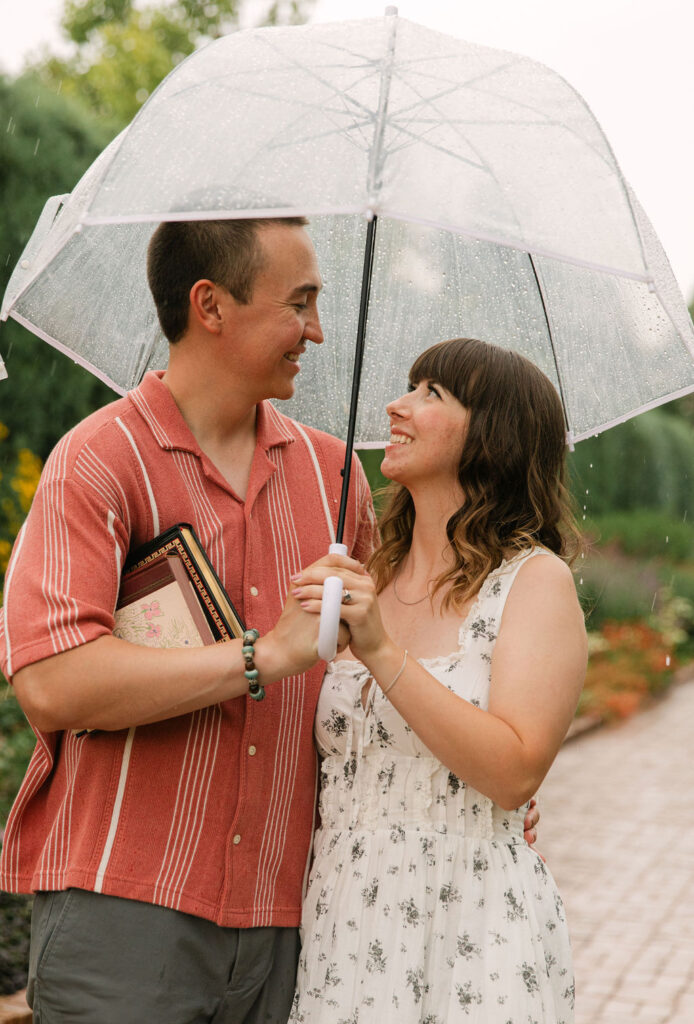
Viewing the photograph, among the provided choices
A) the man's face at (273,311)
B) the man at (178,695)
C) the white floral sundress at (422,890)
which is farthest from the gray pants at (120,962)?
the man's face at (273,311)

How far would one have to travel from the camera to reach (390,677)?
7.18ft

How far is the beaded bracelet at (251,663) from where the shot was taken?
2094 millimetres

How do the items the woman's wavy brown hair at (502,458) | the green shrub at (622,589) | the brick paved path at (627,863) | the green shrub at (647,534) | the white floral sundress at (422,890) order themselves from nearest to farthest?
the white floral sundress at (422,890)
the woman's wavy brown hair at (502,458)
the brick paved path at (627,863)
the green shrub at (622,589)
the green shrub at (647,534)

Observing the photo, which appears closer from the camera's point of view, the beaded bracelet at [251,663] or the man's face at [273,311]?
the beaded bracelet at [251,663]

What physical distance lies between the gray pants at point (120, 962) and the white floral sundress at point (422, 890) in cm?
27

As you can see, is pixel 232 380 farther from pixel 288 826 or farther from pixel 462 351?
pixel 288 826

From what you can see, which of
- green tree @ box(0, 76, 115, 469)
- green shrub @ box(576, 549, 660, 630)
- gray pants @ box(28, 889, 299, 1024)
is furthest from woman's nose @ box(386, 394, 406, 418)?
green shrub @ box(576, 549, 660, 630)

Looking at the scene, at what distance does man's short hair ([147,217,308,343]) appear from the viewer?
2.39 meters

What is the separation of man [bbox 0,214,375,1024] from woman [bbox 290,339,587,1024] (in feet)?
0.37

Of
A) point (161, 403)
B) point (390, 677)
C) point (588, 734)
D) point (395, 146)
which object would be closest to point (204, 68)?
point (395, 146)

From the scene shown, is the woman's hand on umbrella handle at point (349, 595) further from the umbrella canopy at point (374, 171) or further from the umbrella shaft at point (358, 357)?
the umbrella canopy at point (374, 171)

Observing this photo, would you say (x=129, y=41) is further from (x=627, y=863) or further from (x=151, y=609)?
(x=151, y=609)

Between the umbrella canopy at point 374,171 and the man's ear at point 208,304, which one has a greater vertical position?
the umbrella canopy at point 374,171

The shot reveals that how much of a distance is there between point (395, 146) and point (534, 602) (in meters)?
0.98
